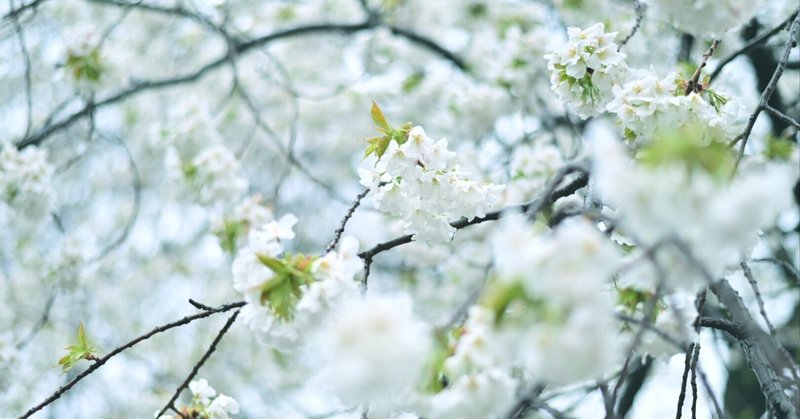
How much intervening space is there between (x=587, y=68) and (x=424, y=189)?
22.8 inches

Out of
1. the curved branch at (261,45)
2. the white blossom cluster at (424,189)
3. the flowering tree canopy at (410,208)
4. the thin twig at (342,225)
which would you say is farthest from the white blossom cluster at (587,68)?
the curved branch at (261,45)

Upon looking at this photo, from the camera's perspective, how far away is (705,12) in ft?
→ 6.05

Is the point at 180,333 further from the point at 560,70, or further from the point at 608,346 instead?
the point at 608,346

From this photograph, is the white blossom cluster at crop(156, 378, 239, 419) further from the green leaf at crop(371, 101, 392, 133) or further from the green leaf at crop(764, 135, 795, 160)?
the green leaf at crop(764, 135, 795, 160)

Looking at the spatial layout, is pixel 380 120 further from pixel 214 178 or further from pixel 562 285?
pixel 214 178

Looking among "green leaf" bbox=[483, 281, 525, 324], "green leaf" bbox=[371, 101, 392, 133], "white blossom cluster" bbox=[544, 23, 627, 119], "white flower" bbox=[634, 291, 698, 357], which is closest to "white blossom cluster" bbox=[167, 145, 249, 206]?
"green leaf" bbox=[371, 101, 392, 133]

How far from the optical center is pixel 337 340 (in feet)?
3.53

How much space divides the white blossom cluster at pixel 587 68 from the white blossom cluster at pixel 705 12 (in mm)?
184

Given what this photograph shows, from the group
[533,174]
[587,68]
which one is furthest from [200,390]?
[533,174]

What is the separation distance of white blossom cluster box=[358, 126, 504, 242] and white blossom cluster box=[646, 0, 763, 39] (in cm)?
60

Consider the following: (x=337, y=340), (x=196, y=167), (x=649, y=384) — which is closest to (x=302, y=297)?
(x=337, y=340)

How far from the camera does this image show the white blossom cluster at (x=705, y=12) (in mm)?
1820

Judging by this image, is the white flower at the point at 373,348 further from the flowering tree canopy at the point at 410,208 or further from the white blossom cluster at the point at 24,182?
the white blossom cluster at the point at 24,182

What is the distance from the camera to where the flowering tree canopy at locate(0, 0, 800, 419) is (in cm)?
106
